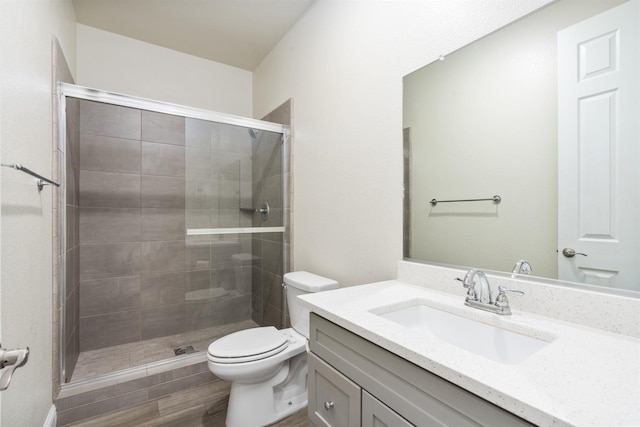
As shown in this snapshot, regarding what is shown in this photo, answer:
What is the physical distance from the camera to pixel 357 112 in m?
1.72

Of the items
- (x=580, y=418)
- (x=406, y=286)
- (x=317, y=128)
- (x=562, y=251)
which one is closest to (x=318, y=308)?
(x=406, y=286)

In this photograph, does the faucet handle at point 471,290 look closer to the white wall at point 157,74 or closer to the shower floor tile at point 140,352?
the shower floor tile at point 140,352

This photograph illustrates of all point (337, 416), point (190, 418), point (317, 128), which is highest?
point (317, 128)

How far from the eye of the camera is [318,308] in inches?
40.8

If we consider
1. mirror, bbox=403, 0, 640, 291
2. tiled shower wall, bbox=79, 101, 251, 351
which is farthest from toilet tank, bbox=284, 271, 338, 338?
tiled shower wall, bbox=79, 101, 251, 351

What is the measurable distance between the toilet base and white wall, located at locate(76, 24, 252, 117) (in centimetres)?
250

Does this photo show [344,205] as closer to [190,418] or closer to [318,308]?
[318,308]

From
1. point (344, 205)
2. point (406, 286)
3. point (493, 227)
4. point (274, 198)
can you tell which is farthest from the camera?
point (274, 198)

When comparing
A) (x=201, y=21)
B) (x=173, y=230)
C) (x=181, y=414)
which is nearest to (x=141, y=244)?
(x=173, y=230)

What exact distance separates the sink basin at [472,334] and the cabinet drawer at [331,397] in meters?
0.26

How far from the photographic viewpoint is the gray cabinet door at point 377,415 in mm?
750

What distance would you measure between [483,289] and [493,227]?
0.25 m

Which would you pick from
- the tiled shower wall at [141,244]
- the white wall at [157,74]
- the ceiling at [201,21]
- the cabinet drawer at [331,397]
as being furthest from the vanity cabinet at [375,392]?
the white wall at [157,74]

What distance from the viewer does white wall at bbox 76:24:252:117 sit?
242cm
